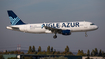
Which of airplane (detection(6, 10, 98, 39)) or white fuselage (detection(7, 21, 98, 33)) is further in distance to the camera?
airplane (detection(6, 10, 98, 39))

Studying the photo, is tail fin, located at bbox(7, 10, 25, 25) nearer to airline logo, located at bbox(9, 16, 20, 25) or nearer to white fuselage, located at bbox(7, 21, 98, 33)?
airline logo, located at bbox(9, 16, 20, 25)

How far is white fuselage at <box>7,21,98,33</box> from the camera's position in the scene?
6308cm

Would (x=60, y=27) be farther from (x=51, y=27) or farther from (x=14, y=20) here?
(x=14, y=20)

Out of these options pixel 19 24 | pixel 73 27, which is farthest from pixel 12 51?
pixel 73 27

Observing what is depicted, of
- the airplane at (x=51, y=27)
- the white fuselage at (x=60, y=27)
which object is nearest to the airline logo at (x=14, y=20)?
the airplane at (x=51, y=27)

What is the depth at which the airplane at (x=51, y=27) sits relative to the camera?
207ft

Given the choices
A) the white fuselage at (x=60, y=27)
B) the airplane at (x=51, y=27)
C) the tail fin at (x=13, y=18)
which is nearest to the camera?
the white fuselage at (x=60, y=27)

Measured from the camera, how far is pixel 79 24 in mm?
63125

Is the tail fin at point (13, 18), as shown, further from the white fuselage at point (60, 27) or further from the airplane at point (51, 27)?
the white fuselage at point (60, 27)

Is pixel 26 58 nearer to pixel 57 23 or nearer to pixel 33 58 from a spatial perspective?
pixel 33 58

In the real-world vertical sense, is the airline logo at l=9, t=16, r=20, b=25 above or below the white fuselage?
above

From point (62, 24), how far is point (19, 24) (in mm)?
15719

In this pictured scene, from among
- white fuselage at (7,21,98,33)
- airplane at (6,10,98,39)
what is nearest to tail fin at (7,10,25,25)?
airplane at (6,10,98,39)

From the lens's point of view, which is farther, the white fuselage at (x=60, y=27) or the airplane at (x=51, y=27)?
the airplane at (x=51, y=27)
